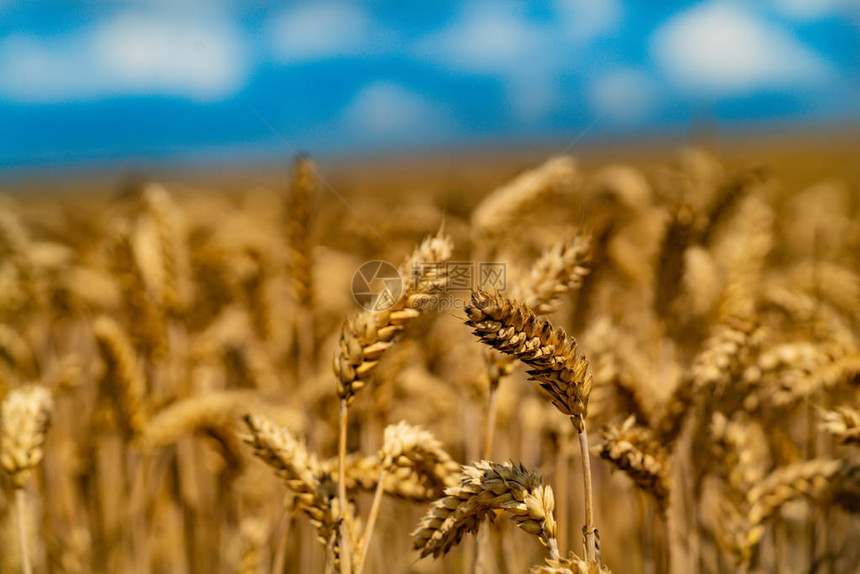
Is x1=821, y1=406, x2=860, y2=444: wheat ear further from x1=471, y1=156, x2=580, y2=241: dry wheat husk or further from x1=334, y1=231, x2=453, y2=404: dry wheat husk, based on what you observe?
x1=471, y1=156, x2=580, y2=241: dry wheat husk

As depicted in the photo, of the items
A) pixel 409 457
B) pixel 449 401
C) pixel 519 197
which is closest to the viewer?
pixel 409 457

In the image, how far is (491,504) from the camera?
3.21 ft

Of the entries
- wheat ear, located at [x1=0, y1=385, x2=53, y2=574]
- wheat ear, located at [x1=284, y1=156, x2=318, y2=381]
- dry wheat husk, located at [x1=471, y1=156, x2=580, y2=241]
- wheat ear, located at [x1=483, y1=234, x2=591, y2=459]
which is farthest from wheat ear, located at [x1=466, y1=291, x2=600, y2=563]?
wheat ear, located at [x1=284, y1=156, x2=318, y2=381]

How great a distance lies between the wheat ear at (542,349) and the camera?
87 centimetres

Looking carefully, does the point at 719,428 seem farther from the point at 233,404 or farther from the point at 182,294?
the point at 182,294

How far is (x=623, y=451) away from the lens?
1.13m

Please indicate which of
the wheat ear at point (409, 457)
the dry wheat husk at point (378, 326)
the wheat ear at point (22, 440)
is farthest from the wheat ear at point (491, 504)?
the wheat ear at point (22, 440)

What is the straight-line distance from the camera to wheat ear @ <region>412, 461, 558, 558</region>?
952 millimetres

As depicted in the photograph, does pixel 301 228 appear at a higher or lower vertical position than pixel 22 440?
higher

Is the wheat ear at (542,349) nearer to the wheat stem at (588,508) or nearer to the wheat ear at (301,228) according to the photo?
the wheat stem at (588,508)

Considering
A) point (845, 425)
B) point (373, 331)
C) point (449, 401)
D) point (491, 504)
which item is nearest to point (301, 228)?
Result: point (449, 401)

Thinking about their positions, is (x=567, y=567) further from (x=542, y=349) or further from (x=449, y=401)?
(x=449, y=401)

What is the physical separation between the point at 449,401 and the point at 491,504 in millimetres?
1572

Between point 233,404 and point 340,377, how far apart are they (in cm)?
106
